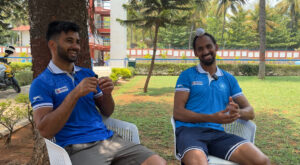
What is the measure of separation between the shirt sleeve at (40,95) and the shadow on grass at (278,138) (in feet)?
10.00

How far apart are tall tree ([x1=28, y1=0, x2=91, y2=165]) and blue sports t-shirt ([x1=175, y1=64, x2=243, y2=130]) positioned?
3.96ft

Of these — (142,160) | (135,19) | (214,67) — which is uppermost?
(135,19)

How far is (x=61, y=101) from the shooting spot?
6.00 ft

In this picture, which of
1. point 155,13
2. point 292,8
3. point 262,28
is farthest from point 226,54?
point 292,8

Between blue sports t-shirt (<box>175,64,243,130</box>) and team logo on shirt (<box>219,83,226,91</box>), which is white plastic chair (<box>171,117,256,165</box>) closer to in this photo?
blue sports t-shirt (<box>175,64,243,130</box>)

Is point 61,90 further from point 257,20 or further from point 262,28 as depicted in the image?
point 257,20

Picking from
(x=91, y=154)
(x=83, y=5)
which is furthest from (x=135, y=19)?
(x=91, y=154)

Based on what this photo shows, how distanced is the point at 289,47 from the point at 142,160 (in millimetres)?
44036

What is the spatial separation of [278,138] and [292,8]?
38148 mm

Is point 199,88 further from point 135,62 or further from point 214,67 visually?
point 135,62

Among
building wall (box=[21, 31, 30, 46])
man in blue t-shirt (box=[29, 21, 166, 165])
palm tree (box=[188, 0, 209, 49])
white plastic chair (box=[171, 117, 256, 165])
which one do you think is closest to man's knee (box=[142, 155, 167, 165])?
man in blue t-shirt (box=[29, 21, 166, 165])

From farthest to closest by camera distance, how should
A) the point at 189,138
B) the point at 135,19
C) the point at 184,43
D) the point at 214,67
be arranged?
the point at 184,43 → the point at 135,19 → the point at 214,67 → the point at 189,138

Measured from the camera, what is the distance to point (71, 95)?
65.3 inches

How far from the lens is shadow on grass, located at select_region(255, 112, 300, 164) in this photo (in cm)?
343
